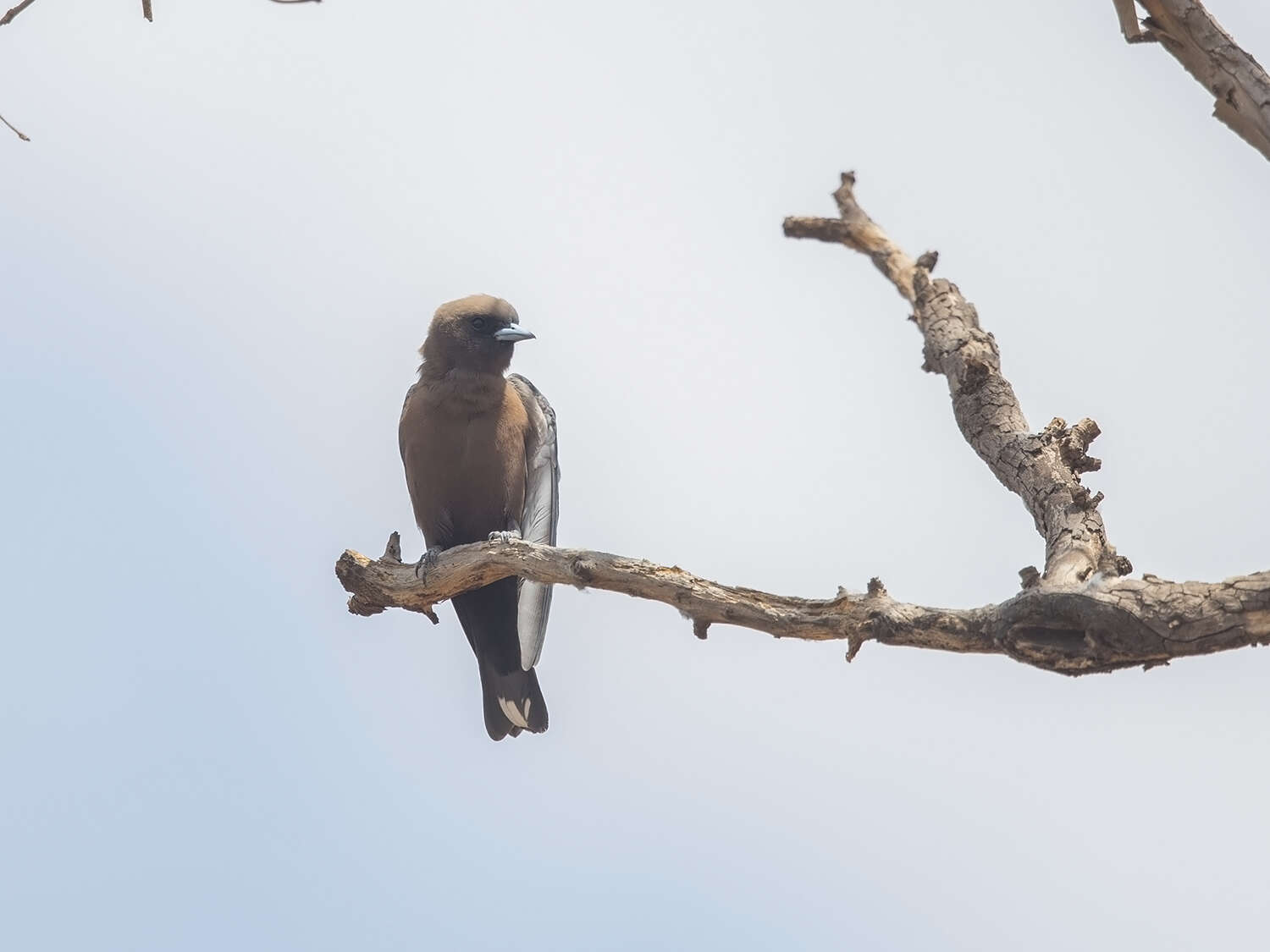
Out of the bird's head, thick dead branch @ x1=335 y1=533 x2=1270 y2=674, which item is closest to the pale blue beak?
the bird's head

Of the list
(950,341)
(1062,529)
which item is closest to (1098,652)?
(1062,529)

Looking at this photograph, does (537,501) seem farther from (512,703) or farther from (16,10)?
(16,10)

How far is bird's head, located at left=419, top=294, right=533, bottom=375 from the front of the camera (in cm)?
740

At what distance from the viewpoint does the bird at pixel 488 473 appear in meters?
7.16

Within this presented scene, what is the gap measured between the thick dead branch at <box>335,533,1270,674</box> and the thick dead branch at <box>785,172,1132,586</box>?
30 centimetres

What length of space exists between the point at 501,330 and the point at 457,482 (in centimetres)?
94

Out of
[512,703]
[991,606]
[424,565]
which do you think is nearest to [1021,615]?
[991,606]

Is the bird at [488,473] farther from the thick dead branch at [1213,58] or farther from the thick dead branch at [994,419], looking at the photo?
the thick dead branch at [1213,58]

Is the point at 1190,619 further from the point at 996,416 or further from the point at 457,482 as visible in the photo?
the point at 457,482

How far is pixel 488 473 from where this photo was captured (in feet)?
23.4

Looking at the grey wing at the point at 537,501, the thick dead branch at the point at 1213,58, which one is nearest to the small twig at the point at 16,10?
the thick dead branch at the point at 1213,58

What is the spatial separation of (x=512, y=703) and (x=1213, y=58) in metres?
4.89

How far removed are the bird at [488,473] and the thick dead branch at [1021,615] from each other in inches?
78.2

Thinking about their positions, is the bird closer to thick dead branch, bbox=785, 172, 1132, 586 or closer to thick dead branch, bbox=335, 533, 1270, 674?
thick dead branch, bbox=785, 172, 1132, 586
